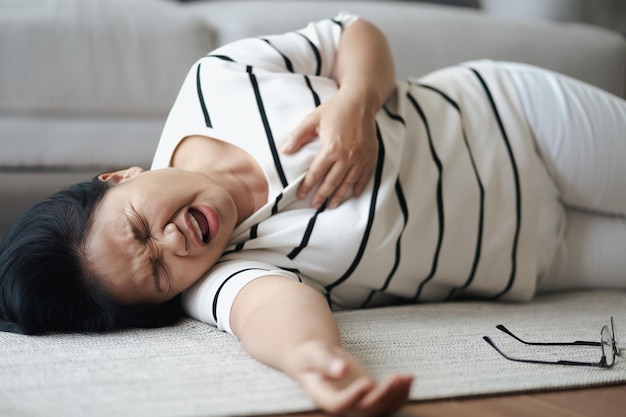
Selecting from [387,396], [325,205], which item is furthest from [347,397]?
[325,205]

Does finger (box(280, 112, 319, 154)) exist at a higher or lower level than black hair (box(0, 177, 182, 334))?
higher

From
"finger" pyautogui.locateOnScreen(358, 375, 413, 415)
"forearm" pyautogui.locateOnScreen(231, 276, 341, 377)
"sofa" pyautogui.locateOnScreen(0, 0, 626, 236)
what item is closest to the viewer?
"finger" pyautogui.locateOnScreen(358, 375, 413, 415)

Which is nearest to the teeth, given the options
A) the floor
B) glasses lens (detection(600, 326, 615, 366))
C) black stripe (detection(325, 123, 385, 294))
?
black stripe (detection(325, 123, 385, 294))

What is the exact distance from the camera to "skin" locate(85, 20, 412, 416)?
0.70 m

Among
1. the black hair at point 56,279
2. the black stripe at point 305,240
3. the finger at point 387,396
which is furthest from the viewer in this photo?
the black stripe at point 305,240

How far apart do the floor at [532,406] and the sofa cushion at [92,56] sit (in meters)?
1.10

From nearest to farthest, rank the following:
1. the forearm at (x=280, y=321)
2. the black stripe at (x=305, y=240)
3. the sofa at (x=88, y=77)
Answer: the forearm at (x=280, y=321)
the black stripe at (x=305, y=240)
the sofa at (x=88, y=77)

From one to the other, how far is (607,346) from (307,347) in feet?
1.38

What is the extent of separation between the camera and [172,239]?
93 cm

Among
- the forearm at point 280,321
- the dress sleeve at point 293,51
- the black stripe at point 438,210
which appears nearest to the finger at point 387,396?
the forearm at point 280,321

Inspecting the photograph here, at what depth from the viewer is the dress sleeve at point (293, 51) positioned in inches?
46.2

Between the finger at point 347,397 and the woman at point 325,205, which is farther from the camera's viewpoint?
the woman at point 325,205

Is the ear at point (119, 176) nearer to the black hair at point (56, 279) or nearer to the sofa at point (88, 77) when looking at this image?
the black hair at point (56, 279)

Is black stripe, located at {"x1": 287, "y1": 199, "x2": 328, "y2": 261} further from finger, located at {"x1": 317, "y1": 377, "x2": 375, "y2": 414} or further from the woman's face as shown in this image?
finger, located at {"x1": 317, "y1": 377, "x2": 375, "y2": 414}
